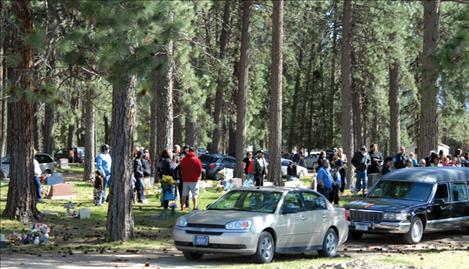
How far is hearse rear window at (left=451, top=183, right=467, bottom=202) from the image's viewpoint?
18.0 metres

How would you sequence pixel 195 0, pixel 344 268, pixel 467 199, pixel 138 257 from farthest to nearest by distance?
pixel 195 0 → pixel 467 199 → pixel 138 257 → pixel 344 268

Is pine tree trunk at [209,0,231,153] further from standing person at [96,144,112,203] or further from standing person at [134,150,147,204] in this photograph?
standing person at [96,144,112,203]

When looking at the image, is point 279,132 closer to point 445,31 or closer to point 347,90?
point 347,90

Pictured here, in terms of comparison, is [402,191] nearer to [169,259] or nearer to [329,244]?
[329,244]

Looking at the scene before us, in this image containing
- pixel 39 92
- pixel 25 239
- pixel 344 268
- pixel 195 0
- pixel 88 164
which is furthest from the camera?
pixel 88 164

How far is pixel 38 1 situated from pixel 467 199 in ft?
37.8

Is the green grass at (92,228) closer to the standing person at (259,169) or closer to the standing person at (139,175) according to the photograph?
the standing person at (139,175)

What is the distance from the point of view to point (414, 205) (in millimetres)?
16703

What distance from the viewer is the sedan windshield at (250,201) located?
13.8 meters

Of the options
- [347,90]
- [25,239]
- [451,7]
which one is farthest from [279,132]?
[25,239]

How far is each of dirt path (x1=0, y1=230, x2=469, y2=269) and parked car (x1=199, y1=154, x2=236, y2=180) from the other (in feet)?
74.9

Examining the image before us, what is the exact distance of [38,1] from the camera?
45.9ft

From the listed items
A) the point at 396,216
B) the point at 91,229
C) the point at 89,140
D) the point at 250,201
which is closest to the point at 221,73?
the point at 89,140

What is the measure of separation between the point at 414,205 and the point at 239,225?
18.6ft
